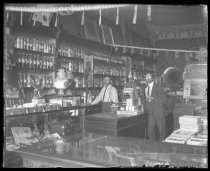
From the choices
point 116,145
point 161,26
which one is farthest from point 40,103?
point 161,26

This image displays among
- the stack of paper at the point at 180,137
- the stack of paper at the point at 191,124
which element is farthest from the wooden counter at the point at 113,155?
the stack of paper at the point at 191,124

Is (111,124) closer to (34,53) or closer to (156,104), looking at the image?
(156,104)

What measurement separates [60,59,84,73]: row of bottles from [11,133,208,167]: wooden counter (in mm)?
3747

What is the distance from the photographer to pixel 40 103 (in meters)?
4.69

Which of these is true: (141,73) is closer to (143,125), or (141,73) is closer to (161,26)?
(161,26)

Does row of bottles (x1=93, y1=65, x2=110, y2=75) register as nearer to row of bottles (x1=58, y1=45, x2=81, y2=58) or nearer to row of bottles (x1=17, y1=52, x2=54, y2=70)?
row of bottles (x1=58, y1=45, x2=81, y2=58)

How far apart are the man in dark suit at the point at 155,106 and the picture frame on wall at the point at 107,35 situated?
228 cm

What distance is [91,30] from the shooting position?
24.4ft

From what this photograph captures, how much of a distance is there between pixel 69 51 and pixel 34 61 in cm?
130

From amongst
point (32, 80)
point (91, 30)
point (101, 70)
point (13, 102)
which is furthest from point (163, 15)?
point (13, 102)

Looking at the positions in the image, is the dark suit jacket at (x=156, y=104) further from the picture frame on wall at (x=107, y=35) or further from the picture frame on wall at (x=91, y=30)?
the picture frame on wall at (x=107, y=35)

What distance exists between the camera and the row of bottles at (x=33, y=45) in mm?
5051

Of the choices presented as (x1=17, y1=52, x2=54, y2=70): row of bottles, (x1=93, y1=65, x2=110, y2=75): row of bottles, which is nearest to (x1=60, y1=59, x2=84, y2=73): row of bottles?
(x1=17, y1=52, x2=54, y2=70): row of bottles

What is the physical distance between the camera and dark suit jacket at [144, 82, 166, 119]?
6012 millimetres
